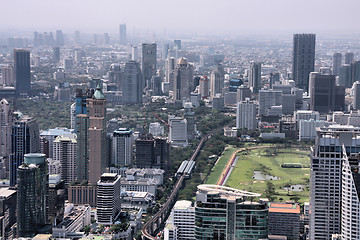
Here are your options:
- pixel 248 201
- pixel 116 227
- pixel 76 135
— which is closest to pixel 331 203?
pixel 248 201

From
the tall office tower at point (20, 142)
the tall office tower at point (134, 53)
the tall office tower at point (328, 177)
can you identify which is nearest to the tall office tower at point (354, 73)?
the tall office tower at point (134, 53)

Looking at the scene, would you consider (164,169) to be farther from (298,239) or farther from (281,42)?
(281,42)

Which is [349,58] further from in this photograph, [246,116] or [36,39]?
[36,39]

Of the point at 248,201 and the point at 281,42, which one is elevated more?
the point at 281,42

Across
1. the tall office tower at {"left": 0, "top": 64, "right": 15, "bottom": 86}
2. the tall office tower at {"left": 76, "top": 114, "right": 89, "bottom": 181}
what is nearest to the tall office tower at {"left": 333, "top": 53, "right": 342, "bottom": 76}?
the tall office tower at {"left": 0, "top": 64, "right": 15, "bottom": 86}

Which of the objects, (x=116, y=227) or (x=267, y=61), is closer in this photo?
(x=116, y=227)

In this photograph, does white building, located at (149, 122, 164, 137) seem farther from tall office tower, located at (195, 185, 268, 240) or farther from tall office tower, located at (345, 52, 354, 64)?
tall office tower, located at (195, 185, 268, 240)
